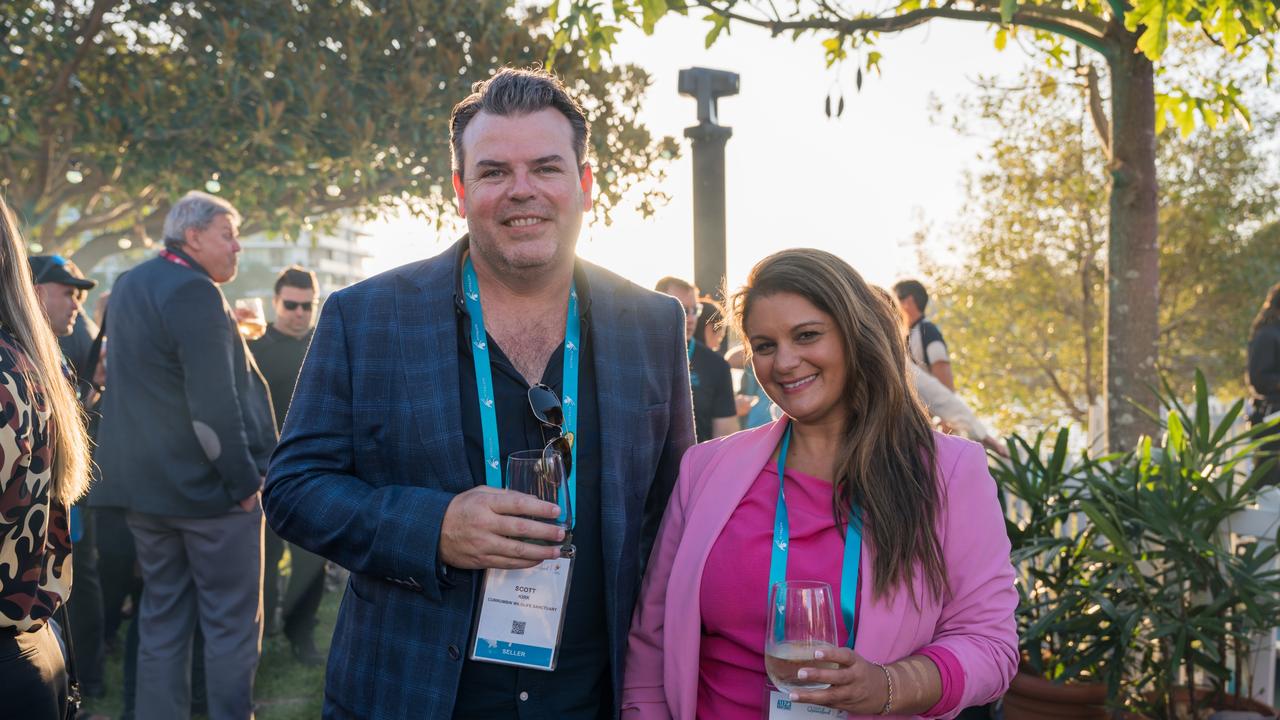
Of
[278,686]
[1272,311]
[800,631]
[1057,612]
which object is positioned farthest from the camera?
[1272,311]

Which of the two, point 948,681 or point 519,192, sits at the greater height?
point 519,192

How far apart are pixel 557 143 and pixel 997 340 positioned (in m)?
12.6

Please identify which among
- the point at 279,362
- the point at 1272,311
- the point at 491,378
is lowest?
the point at 491,378

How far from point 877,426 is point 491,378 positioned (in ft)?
2.81

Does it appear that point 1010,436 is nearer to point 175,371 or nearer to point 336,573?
point 175,371

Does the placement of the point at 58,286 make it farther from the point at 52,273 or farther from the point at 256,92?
the point at 256,92

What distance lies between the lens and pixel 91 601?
218 inches

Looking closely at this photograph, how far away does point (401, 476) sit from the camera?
2.28 m

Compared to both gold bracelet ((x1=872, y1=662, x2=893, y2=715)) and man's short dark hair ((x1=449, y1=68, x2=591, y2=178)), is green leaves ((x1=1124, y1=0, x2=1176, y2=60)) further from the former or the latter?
gold bracelet ((x1=872, y1=662, x2=893, y2=715))

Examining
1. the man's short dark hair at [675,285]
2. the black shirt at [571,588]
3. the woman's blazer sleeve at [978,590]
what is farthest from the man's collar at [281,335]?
the woman's blazer sleeve at [978,590]

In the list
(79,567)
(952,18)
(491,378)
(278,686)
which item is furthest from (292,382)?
(491,378)

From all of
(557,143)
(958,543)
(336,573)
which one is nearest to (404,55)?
(336,573)

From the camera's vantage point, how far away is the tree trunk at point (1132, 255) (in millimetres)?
5398

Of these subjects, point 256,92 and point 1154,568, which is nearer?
point 1154,568
